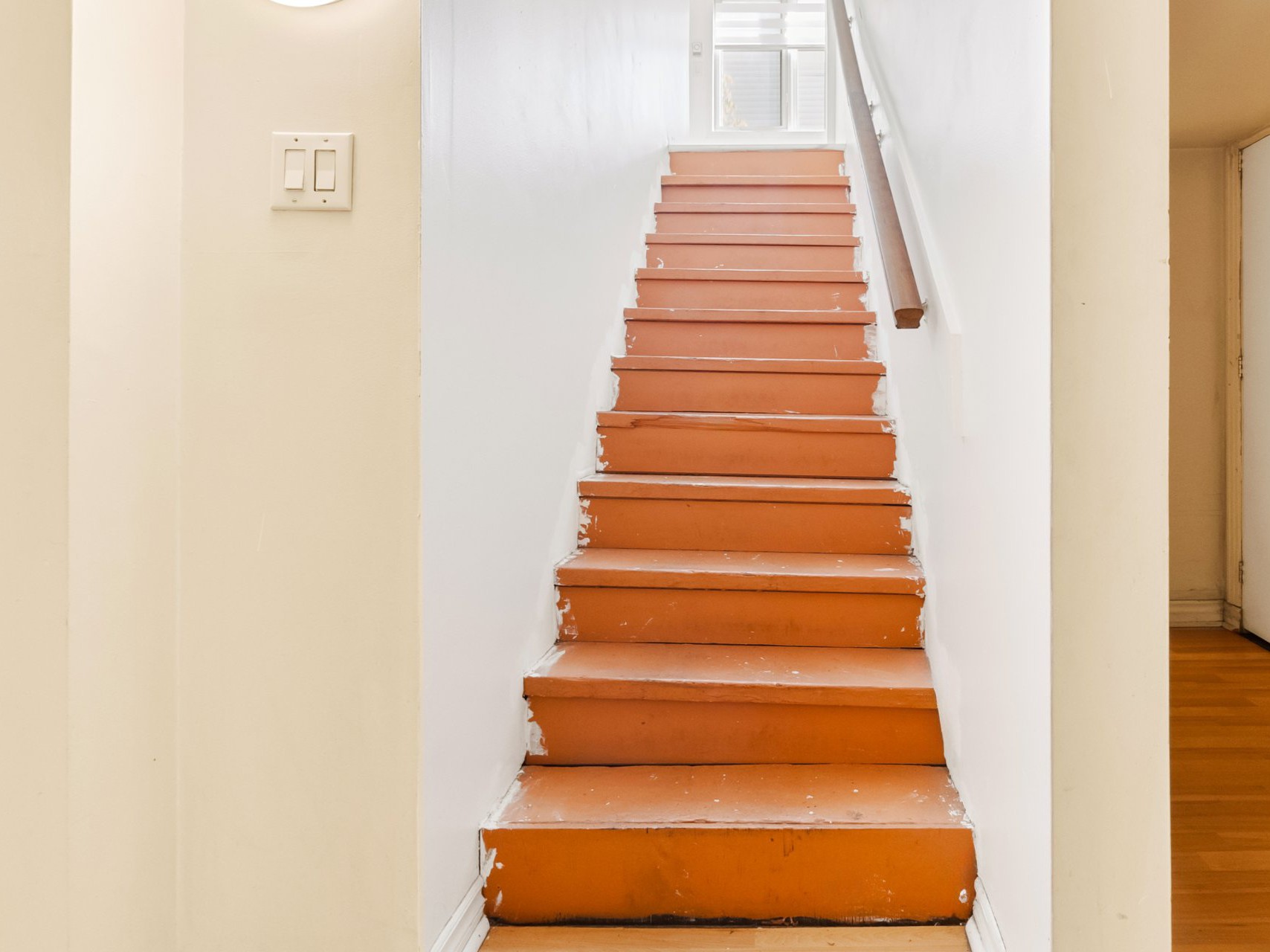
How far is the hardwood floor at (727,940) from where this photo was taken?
1.29 meters

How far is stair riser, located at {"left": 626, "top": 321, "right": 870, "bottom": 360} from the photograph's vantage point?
2.72 metres

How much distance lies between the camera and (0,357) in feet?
2.93

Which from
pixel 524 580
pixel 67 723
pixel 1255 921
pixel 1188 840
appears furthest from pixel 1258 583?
pixel 67 723

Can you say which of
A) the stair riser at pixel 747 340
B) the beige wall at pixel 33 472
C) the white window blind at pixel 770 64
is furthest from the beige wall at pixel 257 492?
the white window blind at pixel 770 64

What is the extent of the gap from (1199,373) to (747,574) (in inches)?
120

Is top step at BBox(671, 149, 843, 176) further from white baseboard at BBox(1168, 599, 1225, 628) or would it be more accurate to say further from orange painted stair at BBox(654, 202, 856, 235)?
white baseboard at BBox(1168, 599, 1225, 628)

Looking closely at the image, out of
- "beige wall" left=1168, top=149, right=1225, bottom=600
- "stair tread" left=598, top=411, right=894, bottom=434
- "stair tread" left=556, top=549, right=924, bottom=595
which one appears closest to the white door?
"beige wall" left=1168, top=149, right=1225, bottom=600

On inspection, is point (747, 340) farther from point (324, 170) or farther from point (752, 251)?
point (324, 170)

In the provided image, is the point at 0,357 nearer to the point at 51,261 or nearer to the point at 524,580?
the point at 51,261

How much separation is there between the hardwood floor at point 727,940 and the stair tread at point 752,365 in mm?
1636

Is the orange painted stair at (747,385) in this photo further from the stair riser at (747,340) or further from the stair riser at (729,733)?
the stair riser at (729,733)

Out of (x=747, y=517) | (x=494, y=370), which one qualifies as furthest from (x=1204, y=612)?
(x=494, y=370)

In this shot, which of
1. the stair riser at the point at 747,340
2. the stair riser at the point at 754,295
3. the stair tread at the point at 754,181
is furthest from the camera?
the stair tread at the point at 754,181

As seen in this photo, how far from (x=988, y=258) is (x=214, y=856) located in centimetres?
153
